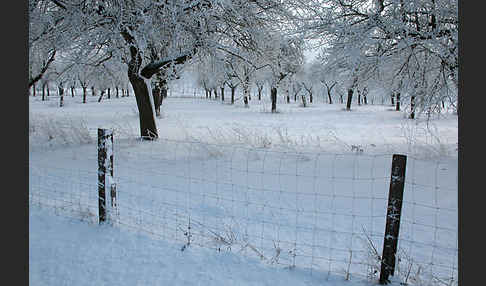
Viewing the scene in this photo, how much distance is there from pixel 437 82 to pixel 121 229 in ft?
28.7

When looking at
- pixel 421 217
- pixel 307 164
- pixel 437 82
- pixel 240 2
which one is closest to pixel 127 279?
pixel 421 217

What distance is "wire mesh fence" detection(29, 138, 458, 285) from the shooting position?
4113mm

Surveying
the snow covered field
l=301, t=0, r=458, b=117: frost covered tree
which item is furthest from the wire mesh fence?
l=301, t=0, r=458, b=117: frost covered tree

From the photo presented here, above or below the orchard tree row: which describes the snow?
below

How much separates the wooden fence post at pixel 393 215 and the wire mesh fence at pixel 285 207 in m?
0.10

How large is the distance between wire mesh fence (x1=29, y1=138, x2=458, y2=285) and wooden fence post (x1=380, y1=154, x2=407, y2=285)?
99 millimetres

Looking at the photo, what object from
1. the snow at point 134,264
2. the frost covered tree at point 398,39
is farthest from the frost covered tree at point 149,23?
the snow at point 134,264

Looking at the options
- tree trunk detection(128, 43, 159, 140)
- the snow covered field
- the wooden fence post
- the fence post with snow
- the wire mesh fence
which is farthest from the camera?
tree trunk detection(128, 43, 159, 140)

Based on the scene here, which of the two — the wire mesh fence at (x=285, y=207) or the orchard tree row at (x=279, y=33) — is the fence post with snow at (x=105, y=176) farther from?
the orchard tree row at (x=279, y=33)

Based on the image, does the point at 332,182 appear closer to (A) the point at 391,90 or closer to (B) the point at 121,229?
(B) the point at 121,229

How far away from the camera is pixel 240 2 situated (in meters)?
9.44

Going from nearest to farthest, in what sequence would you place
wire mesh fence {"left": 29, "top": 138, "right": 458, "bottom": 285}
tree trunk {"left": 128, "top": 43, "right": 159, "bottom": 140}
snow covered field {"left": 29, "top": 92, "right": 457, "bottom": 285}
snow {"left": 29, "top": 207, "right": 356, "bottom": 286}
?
snow {"left": 29, "top": 207, "right": 356, "bottom": 286}, snow covered field {"left": 29, "top": 92, "right": 457, "bottom": 285}, wire mesh fence {"left": 29, "top": 138, "right": 458, "bottom": 285}, tree trunk {"left": 128, "top": 43, "right": 159, "bottom": 140}

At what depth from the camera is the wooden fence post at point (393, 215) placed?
10.5 ft

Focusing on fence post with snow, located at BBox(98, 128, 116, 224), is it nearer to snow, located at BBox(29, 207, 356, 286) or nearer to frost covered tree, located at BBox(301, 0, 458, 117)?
snow, located at BBox(29, 207, 356, 286)
